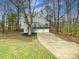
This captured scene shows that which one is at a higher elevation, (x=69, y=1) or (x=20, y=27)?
(x=69, y=1)

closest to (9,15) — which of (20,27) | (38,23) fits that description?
(20,27)

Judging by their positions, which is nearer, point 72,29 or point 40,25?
point 72,29

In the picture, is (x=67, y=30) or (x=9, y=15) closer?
(x=67, y=30)

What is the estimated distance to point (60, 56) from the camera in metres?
6.65

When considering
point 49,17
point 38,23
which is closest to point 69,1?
point 49,17

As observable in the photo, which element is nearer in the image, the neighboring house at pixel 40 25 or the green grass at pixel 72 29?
the green grass at pixel 72 29

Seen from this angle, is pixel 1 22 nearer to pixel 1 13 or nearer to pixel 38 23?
pixel 1 13

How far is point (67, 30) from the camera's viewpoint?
1773 cm

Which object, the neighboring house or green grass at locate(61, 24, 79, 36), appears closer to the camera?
green grass at locate(61, 24, 79, 36)

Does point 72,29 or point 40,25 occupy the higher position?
point 40,25

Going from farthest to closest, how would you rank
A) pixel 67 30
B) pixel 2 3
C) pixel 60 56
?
pixel 2 3 → pixel 67 30 → pixel 60 56

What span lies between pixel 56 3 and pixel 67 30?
3.64m

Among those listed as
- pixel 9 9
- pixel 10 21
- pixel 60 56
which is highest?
pixel 9 9

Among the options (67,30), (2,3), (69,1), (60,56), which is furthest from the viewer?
(2,3)
